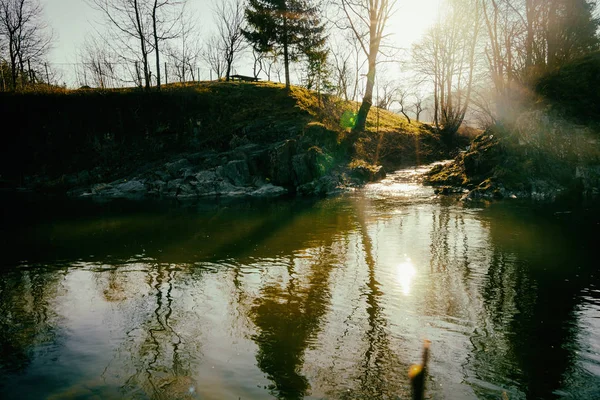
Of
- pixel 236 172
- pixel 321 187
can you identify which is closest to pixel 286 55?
pixel 236 172

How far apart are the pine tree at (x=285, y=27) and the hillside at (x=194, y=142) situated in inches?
173

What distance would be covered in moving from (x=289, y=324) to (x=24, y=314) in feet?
15.7

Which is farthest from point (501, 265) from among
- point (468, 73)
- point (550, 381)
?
point (468, 73)

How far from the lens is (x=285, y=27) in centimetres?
3694

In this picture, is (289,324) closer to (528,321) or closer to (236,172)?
(528,321)

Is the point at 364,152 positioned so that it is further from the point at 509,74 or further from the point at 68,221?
the point at 68,221

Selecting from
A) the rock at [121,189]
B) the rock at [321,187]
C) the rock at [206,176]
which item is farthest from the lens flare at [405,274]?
the rock at [121,189]

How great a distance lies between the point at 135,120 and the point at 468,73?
3186 cm

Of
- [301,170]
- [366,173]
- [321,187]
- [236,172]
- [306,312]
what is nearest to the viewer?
[306,312]

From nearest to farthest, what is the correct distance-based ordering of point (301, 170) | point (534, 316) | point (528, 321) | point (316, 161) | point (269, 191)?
1. point (528, 321)
2. point (534, 316)
3. point (269, 191)
4. point (301, 170)
5. point (316, 161)

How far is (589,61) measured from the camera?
806 inches

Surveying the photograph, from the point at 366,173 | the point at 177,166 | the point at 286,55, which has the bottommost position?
the point at 366,173

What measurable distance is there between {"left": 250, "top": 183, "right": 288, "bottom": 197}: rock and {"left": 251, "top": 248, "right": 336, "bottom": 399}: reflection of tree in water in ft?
50.1

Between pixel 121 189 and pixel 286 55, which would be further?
pixel 286 55
